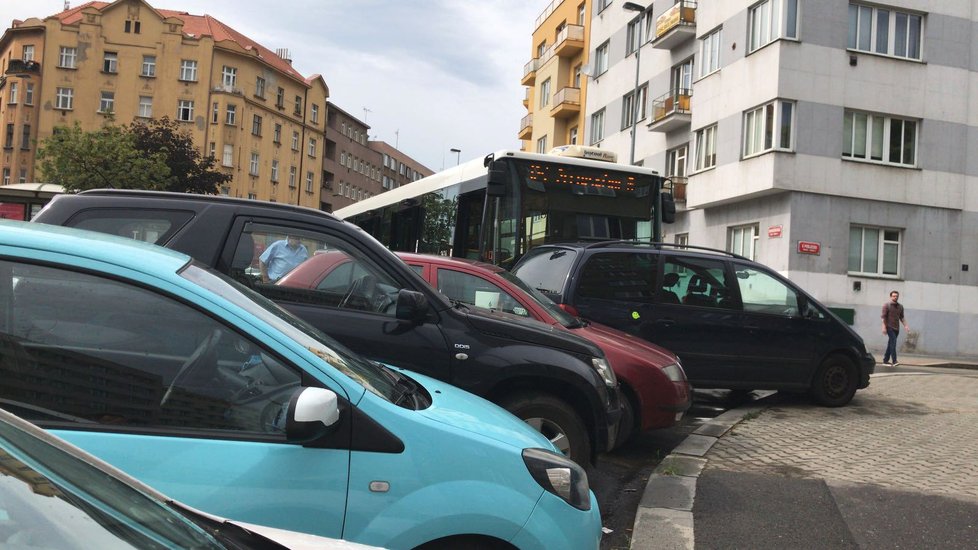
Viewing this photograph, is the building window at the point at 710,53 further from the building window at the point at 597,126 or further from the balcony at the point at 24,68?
the balcony at the point at 24,68

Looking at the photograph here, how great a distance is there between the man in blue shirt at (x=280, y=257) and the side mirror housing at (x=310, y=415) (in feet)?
7.43

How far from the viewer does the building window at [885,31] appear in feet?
79.8

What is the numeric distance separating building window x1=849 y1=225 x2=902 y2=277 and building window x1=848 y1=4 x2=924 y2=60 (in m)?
5.40

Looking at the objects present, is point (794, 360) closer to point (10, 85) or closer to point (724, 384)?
point (724, 384)

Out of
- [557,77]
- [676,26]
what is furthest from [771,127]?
[557,77]

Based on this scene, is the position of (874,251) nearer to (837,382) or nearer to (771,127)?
(771,127)

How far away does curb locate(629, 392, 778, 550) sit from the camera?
4.80 m

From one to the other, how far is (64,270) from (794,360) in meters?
8.81

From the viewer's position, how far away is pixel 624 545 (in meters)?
4.86

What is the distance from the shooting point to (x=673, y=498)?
565 cm

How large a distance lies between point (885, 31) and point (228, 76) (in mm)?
50062

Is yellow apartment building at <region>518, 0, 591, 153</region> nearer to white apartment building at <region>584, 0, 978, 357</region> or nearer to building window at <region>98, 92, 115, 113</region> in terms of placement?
white apartment building at <region>584, 0, 978, 357</region>

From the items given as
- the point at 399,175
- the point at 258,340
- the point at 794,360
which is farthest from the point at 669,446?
the point at 399,175

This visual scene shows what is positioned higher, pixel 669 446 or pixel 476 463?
pixel 476 463
